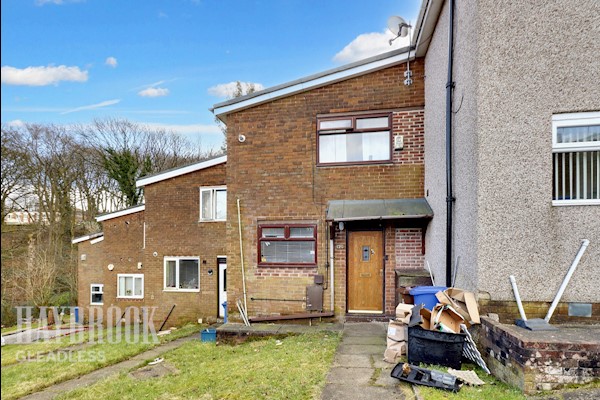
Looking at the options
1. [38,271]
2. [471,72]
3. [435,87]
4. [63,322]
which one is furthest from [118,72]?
[63,322]

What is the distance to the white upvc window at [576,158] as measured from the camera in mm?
4082

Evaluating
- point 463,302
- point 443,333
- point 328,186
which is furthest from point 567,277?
point 328,186

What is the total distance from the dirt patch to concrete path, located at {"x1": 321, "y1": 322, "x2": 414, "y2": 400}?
2.94 metres

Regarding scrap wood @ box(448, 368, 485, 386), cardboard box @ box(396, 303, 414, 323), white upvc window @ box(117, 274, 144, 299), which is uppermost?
cardboard box @ box(396, 303, 414, 323)

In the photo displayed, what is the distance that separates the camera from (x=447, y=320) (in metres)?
4.12

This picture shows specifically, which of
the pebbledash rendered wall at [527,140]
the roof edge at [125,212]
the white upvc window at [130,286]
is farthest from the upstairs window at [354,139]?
the white upvc window at [130,286]

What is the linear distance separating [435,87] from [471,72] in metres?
1.94

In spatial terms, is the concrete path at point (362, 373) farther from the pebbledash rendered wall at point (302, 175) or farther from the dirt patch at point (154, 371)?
the dirt patch at point (154, 371)

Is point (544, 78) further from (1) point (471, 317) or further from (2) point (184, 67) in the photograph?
(2) point (184, 67)

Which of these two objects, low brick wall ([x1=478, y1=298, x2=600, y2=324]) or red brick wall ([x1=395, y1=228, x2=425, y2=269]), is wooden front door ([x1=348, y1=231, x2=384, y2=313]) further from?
low brick wall ([x1=478, y1=298, x2=600, y2=324])

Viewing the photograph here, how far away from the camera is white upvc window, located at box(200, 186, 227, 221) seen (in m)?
11.7

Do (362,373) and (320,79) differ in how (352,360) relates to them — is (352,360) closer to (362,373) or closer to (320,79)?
(362,373)

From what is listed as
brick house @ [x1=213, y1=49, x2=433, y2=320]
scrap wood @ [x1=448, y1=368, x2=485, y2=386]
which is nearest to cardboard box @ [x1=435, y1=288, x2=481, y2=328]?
scrap wood @ [x1=448, y1=368, x2=485, y2=386]

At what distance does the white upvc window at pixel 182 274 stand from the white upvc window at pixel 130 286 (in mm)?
1633
